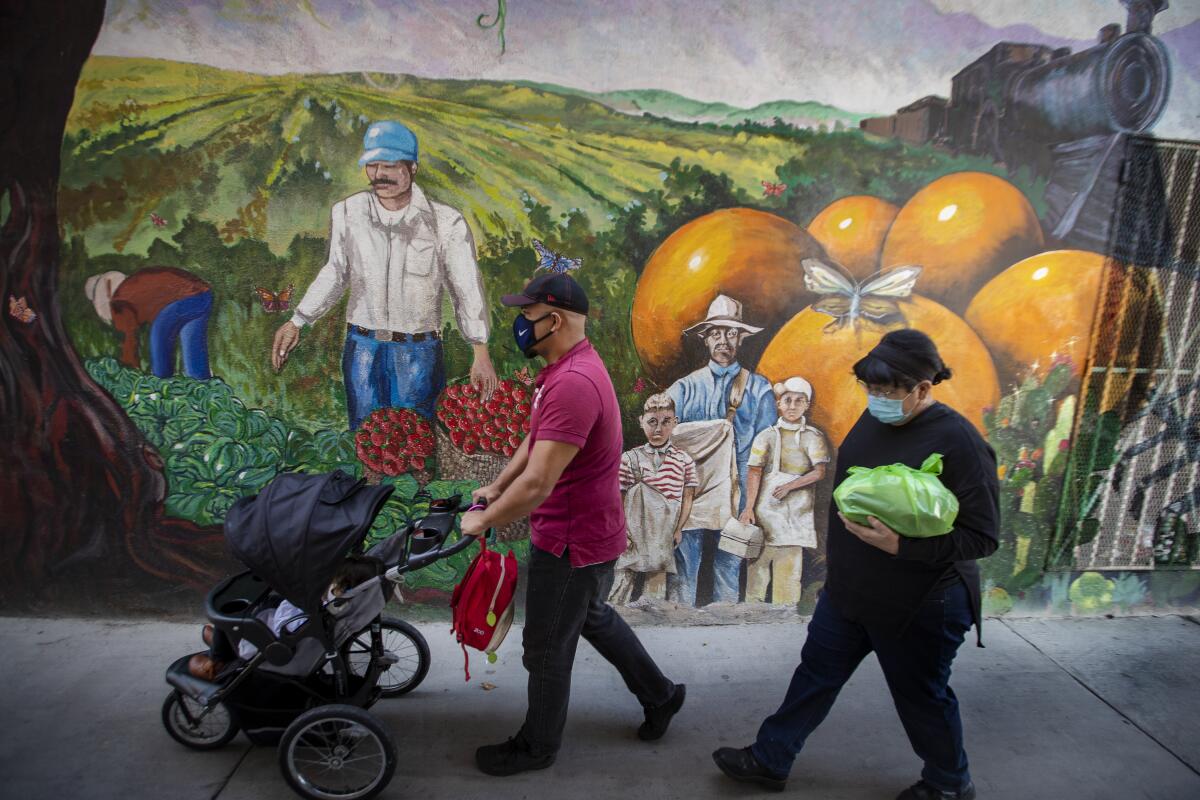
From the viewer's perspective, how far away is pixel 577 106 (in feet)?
12.1

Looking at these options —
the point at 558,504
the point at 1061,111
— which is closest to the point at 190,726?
the point at 558,504

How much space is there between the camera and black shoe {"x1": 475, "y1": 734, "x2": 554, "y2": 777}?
9.37ft

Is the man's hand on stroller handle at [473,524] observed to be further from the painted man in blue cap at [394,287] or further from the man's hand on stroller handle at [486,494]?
the painted man in blue cap at [394,287]

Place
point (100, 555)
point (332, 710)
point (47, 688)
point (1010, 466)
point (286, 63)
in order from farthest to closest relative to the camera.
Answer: point (1010, 466)
point (100, 555)
point (286, 63)
point (47, 688)
point (332, 710)

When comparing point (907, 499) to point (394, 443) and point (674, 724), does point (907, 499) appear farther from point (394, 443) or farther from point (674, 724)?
point (394, 443)

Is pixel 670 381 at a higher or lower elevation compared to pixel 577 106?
lower

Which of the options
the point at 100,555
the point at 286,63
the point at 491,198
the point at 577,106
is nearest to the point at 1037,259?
the point at 577,106

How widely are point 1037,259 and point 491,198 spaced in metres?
2.94

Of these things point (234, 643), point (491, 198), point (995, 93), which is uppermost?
point (995, 93)

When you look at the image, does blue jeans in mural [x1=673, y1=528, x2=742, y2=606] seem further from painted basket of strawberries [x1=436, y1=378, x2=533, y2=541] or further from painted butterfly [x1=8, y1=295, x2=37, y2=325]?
painted butterfly [x1=8, y1=295, x2=37, y2=325]

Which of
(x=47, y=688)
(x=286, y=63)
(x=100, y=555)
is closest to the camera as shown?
(x=47, y=688)

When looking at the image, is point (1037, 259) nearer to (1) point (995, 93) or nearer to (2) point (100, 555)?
(1) point (995, 93)

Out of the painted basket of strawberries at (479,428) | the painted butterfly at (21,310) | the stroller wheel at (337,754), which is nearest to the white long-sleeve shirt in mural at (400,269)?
the painted basket of strawberries at (479,428)

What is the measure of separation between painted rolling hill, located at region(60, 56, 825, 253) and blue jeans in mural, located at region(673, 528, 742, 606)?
1823mm
